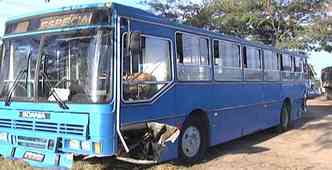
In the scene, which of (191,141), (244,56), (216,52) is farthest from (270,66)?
(191,141)

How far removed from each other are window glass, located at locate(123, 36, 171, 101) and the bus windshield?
1.30 ft

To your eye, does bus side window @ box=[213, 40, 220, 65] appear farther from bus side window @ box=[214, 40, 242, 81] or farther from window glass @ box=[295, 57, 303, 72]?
window glass @ box=[295, 57, 303, 72]

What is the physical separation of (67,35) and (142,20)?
1274 mm

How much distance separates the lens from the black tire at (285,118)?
15.4 meters

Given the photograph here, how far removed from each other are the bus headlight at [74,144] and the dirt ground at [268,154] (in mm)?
1250

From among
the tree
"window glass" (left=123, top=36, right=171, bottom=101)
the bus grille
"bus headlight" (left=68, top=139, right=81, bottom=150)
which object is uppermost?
the tree

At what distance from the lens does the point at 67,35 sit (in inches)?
302

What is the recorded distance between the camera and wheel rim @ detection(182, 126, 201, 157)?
30.5 feet

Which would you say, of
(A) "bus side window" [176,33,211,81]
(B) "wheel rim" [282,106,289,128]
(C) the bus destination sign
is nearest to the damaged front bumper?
(C) the bus destination sign

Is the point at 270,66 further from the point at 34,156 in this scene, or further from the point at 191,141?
the point at 34,156

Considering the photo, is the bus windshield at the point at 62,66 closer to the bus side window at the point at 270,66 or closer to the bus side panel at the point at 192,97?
the bus side panel at the point at 192,97

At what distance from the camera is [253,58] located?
13.0 meters

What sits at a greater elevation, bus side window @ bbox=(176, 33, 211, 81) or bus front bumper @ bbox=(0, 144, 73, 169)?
bus side window @ bbox=(176, 33, 211, 81)

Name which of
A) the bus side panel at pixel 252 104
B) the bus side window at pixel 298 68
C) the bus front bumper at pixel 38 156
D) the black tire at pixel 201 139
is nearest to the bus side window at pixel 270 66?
the bus side panel at pixel 252 104
